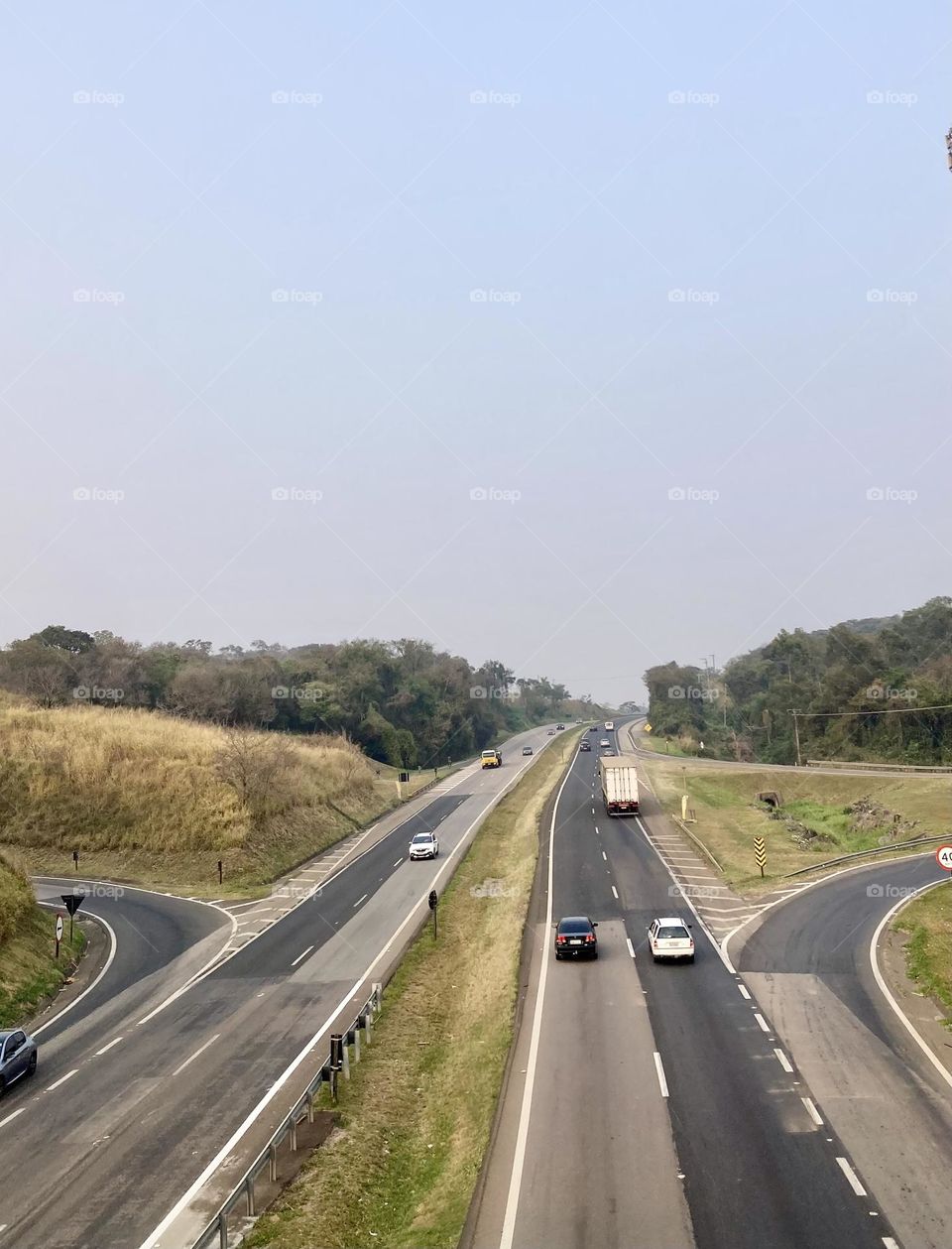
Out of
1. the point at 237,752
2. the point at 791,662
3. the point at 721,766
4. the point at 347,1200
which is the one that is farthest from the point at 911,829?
the point at 791,662

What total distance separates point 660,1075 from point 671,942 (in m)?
10.2

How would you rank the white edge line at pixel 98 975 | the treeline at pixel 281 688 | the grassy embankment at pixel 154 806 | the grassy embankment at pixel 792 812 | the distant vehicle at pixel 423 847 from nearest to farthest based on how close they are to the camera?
the white edge line at pixel 98 975 < the grassy embankment at pixel 792 812 < the grassy embankment at pixel 154 806 < the distant vehicle at pixel 423 847 < the treeline at pixel 281 688

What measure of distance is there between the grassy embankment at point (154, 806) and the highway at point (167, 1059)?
607 cm

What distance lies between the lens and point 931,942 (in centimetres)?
3259

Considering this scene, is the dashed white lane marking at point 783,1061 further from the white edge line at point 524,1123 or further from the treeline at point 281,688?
the treeline at point 281,688

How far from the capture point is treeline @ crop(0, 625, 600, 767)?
10625 centimetres

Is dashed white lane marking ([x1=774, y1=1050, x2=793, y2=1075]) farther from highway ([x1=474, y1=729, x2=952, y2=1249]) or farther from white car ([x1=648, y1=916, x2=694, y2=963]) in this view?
white car ([x1=648, y1=916, x2=694, y2=963])

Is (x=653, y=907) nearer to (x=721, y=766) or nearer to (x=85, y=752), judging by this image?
(x=85, y=752)

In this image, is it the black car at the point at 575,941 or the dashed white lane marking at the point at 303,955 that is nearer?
the black car at the point at 575,941

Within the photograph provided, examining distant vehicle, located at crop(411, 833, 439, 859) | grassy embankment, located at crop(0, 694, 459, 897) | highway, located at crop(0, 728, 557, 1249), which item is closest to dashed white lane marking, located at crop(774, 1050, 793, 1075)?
highway, located at crop(0, 728, 557, 1249)

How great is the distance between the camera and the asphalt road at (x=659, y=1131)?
595 inches

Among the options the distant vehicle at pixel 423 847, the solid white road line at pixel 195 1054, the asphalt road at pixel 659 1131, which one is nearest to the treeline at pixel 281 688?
the distant vehicle at pixel 423 847

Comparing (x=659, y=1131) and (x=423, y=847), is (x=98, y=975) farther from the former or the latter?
(x=659, y=1131)

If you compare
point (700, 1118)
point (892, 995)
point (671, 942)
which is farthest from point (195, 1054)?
point (892, 995)
